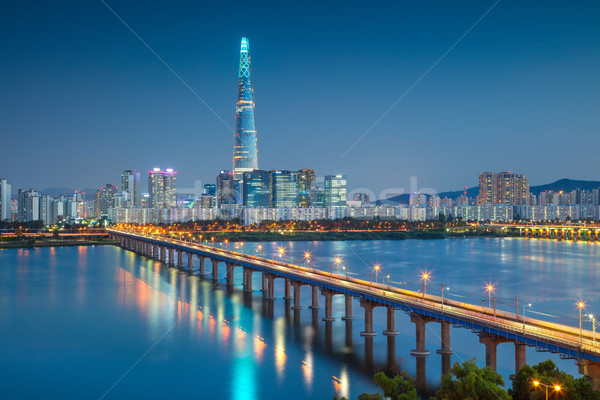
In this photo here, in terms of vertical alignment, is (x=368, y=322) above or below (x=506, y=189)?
below

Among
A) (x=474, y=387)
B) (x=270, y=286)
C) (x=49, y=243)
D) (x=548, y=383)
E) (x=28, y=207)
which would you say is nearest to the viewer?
Answer: (x=548, y=383)

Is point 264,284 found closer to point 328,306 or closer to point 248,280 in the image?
point 248,280

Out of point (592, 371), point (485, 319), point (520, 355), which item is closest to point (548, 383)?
point (592, 371)

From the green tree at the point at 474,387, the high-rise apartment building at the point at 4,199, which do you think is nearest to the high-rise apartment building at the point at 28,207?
the high-rise apartment building at the point at 4,199

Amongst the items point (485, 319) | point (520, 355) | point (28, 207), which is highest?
point (28, 207)

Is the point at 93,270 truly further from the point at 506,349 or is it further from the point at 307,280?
the point at 506,349

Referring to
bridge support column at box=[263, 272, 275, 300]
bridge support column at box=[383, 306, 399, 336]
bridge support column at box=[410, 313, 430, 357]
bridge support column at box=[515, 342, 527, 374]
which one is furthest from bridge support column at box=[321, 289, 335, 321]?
bridge support column at box=[515, 342, 527, 374]
